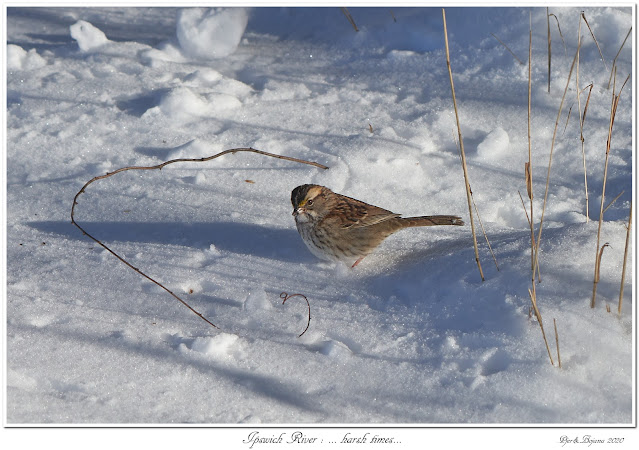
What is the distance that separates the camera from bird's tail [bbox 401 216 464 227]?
3.30 meters

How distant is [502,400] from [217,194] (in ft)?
6.91

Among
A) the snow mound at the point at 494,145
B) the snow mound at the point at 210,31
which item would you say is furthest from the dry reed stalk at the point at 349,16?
the snow mound at the point at 494,145

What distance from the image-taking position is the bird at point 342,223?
3.20 m

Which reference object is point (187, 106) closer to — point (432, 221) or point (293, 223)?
point (293, 223)

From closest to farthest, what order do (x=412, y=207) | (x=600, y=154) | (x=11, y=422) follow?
(x=11, y=422)
(x=412, y=207)
(x=600, y=154)

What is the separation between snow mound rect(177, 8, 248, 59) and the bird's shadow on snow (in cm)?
212

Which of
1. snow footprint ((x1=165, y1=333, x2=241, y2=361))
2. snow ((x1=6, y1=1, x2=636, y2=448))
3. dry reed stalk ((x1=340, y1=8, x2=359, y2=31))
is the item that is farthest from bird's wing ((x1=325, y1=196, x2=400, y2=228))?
dry reed stalk ((x1=340, y1=8, x2=359, y2=31))

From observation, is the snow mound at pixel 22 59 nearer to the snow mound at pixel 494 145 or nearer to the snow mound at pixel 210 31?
the snow mound at pixel 210 31

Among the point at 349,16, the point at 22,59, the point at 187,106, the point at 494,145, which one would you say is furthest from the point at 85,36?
the point at 494,145

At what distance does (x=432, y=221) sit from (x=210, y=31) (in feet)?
9.09

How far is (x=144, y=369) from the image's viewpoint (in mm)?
2562
